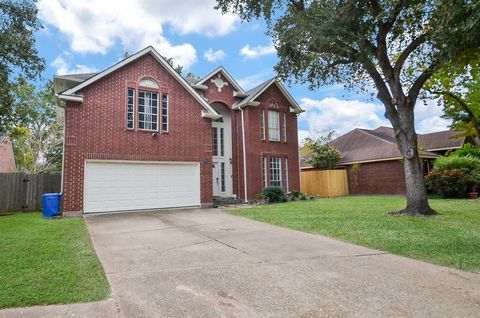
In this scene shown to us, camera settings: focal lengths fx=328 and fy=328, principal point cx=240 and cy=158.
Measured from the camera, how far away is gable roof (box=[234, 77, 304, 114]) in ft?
63.2

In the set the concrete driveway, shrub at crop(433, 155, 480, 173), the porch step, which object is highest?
shrub at crop(433, 155, 480, 173)

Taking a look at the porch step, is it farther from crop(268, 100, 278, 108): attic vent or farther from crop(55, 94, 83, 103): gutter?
crop(55, 94, 83, 103): gutter

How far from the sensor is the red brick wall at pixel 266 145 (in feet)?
62.5

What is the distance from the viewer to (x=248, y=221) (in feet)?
35.8

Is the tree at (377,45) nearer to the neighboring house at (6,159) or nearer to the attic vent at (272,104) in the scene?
the attic vent at (272,104)

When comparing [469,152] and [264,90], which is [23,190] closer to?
[264,90]

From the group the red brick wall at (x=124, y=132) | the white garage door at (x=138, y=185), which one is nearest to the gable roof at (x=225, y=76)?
the red brick wall at (x=124, y=132)

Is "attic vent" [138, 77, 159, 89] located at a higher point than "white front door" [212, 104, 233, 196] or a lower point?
higher

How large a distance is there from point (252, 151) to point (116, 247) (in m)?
12.7

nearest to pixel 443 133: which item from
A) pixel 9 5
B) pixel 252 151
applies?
pixel 252 151

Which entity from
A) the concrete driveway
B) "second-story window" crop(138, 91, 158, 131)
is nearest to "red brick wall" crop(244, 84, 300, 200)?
"second-story window" crop(138, 91, 158, 131)

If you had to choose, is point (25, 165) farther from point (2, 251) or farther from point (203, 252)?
point (203, 252)

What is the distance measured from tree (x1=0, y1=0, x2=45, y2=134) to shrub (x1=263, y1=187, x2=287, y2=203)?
1197cm

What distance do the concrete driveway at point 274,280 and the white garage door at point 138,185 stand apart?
19.5ft
